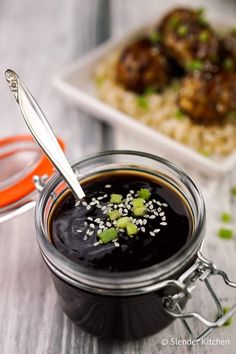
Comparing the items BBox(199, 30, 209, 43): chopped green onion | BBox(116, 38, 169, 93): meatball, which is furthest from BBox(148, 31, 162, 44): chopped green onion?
BBox(199, 30, 209, 43): chopped green onion

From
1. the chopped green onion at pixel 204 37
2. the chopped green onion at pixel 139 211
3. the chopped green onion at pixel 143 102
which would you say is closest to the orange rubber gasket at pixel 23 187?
the chopped green onion at pixel 139 211

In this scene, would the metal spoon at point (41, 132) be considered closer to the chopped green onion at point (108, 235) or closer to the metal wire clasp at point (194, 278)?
the chopped green onion at point (108, 235)

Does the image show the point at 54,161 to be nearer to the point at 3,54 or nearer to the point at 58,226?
the point at 58,226

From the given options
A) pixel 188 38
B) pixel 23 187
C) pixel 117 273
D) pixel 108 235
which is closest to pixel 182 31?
pixel 188 38

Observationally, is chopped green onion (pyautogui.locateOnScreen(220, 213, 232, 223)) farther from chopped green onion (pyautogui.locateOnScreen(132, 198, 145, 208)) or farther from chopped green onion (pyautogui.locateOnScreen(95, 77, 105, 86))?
chopped green onion (pyautogui.locateOnScreen(95, 77, 105, 86))

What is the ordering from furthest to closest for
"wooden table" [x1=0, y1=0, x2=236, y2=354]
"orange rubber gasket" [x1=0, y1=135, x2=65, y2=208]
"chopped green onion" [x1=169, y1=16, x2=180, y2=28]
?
1. "chopped green onion" [x1=169, y1=16, x2=180, y2=28]
2. "orange rubber gasket" [x1=0, y1=135, x2=65, y2=208]
3. "wooden table" [x1=0, y1=0, x2=236, y2=354]

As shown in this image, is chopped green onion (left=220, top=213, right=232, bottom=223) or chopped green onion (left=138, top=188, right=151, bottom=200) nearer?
chopped green onion (left=138, top=188, right=151, bottom=200)

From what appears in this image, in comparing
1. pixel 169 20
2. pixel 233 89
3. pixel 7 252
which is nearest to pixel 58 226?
pixel 7 252

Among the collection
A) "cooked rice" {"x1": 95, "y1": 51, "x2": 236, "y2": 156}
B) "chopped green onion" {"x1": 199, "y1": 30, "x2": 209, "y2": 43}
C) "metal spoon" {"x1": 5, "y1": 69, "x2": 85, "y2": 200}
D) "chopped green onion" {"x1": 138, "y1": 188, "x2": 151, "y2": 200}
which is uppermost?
"metal spoon" {"x1": 5, "y1": 69, "x2": 85, "y2": 200}
